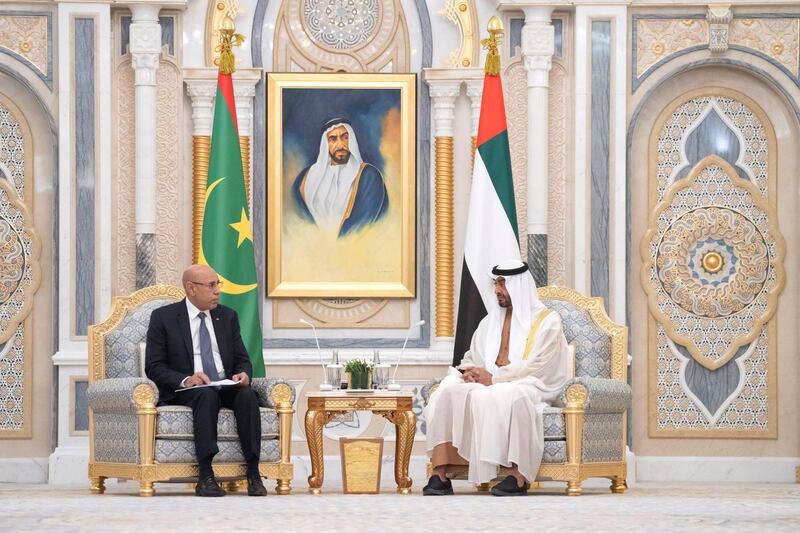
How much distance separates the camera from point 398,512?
5.77 m

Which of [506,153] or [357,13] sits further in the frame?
[357,13]

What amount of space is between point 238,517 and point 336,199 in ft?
12.1

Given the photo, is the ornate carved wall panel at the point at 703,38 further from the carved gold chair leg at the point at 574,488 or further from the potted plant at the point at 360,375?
the carved gold chair leg at the point at 574,488

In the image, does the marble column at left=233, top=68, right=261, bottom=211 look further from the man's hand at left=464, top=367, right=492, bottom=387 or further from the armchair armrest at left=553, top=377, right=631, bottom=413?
the armchair armrest at left=553, top=377, right=631, bottom=413

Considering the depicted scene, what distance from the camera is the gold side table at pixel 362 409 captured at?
735 centimetres

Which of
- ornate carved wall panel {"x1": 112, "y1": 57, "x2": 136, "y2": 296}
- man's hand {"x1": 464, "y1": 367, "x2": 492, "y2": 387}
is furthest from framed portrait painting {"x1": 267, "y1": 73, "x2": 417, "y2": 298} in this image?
man's hand {"x1": 464, "y1": 367, "x2": 492, "y2": 387}

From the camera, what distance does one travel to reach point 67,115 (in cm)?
868

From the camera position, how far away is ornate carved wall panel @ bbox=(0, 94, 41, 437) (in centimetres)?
888

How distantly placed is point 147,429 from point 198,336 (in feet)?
1.96

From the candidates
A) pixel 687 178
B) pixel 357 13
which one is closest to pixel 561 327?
pixel 687 178

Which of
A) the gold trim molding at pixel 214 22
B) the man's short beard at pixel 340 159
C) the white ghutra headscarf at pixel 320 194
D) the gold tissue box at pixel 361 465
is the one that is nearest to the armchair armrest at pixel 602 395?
the gold tissue box at pixel 361 465

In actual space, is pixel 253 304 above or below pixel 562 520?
above

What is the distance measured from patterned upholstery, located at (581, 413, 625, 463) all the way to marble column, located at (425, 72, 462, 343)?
1733mm

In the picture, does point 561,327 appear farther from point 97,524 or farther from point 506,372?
point 97,524
